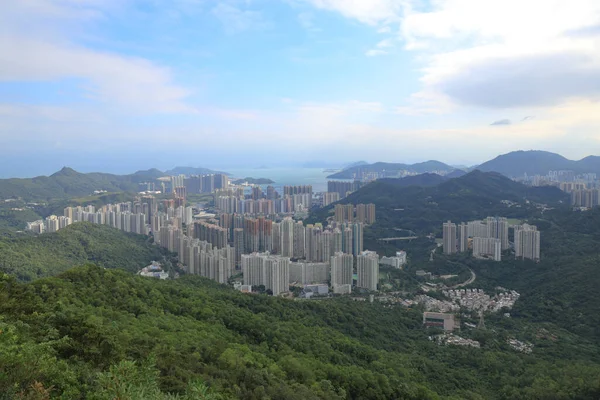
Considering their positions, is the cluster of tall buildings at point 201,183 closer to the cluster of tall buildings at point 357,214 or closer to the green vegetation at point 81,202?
the green vegetation at point 81,202

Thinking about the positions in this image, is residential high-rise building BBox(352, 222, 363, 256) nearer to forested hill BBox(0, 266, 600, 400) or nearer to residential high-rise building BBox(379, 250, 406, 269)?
residential high-rise building BBox(379, 250, 406, 269)

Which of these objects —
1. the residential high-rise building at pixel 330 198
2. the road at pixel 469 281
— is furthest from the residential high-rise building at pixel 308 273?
the residential high-rise building at pixel 330 198

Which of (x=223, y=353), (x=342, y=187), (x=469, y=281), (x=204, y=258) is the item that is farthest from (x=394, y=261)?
(x=342, y=187)

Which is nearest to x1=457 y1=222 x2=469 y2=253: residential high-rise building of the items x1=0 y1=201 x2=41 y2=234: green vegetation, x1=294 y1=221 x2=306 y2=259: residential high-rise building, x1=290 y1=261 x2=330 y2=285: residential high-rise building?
x1=294 y1=221 x2=306 y2=259: residential high-rise building

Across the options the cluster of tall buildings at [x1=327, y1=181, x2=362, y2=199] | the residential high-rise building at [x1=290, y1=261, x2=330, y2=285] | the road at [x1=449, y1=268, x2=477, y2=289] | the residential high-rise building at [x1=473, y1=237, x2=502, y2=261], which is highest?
the cluster of tall buildings at [x1=327, y1=181, x2=362, y2=199]

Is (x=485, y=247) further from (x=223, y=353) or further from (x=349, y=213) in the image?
(x=223, y=353)

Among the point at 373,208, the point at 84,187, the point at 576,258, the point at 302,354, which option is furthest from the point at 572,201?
the point at 84,187

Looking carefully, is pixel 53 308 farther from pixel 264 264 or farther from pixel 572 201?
pixel 572 201
